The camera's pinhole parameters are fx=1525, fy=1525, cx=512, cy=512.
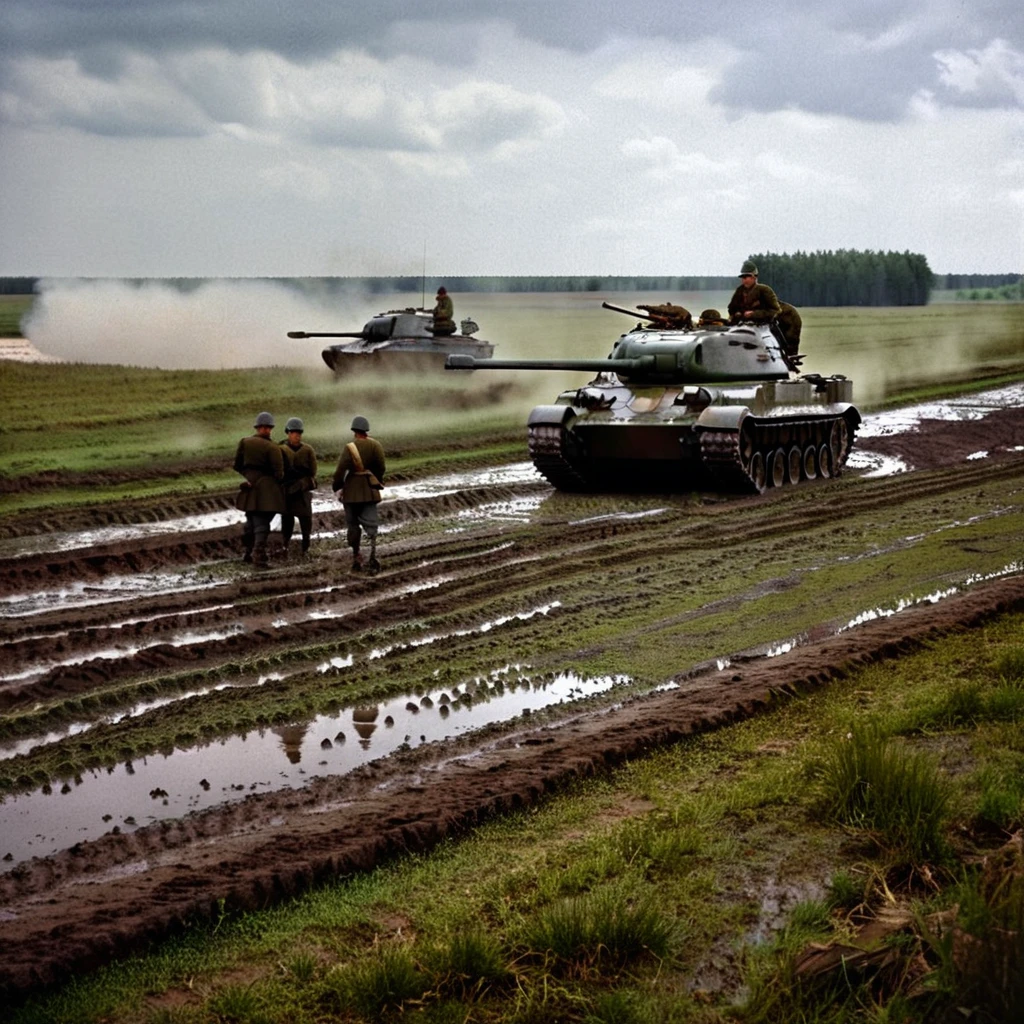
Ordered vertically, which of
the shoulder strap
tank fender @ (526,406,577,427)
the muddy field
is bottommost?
the muddy field

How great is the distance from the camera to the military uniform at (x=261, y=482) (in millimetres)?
14383

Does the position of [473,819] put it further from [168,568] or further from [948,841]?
[168,568]

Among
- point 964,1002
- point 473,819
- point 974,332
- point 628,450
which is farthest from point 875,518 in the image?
point 974,332

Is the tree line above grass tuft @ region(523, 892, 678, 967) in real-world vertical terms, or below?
above

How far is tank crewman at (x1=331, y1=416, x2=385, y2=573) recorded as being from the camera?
14.1 meters

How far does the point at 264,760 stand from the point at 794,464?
13728 millimetres

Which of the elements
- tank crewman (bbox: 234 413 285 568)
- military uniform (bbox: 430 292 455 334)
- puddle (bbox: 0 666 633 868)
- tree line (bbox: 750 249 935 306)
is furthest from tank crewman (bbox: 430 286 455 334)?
tree line (bbox: 750 249 935 306)

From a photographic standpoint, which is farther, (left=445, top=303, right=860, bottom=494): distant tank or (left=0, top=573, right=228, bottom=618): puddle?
(left=445, top=303, right=860, bottom=494): distant tank

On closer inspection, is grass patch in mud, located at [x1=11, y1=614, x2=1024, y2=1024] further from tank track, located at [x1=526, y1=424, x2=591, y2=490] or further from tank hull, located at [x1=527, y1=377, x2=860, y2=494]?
tank track, located at [x1=526, y1=424, x2=591, y2=490]

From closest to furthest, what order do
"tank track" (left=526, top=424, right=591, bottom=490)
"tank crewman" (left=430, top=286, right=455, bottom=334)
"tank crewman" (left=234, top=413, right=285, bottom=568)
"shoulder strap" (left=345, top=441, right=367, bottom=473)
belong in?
"shoulder strap" (left=345, top=441, right=367, bottom=473), "tank crewman" (left=234, top=413, right=285, bottom=568), "tank track" (left=526, top=424, right=591, bottom=490), "tank crewman" (left=430, top=286, right=455, bottom=334)

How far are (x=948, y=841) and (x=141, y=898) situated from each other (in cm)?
333

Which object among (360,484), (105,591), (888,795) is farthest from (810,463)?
(888,795)

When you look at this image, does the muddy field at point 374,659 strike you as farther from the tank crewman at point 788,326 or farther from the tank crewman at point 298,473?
the tank crewman at point 788,326

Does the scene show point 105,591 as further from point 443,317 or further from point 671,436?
point 443,317
